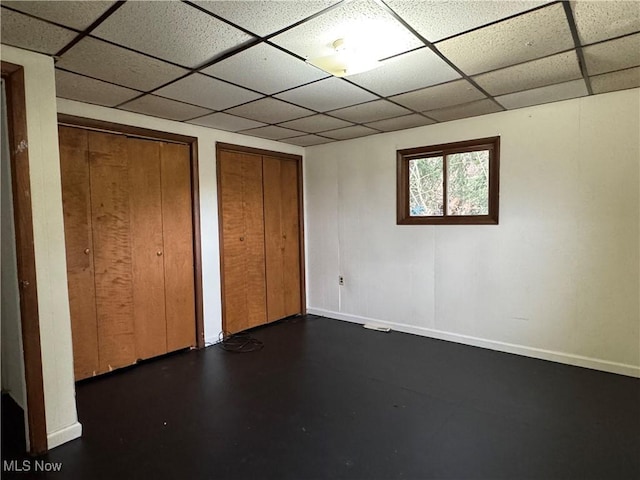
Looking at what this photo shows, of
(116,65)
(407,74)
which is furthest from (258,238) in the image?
(407,74)

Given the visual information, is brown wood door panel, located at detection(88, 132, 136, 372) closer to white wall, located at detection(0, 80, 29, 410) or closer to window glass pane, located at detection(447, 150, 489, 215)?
white wall, located at detection(0, 80, 29, 410)

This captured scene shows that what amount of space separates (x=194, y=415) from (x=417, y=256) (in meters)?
2.80

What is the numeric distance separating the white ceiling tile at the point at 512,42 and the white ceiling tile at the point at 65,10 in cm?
183

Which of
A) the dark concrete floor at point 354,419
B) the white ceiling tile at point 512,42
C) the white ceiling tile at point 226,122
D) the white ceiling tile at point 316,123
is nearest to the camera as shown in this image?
the white ceiling tile at point 512,42

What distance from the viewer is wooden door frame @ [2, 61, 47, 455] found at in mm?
2084

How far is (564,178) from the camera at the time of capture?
131 inches

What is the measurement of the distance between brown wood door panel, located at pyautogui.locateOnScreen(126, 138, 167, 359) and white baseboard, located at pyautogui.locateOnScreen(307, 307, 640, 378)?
2335 mm

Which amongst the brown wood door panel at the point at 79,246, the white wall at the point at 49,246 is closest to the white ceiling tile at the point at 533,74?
the white wall at the point at 49,246

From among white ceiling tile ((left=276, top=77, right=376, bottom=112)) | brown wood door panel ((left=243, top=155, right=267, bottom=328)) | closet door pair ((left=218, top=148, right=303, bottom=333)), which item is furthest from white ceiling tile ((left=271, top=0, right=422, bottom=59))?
brown wood door panel ((left=243, top=155, right=267, bottom=328))

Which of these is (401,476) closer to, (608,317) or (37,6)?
(608,317)

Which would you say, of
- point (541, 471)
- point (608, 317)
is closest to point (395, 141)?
point (608, 317)

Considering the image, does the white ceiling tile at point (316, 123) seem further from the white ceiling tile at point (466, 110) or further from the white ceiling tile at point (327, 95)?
the white ceiling tile at point (466, 110)

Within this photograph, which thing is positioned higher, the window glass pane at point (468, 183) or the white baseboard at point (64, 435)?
the window glass pane at point (468, 183)

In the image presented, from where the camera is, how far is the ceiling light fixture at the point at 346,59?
6.89 ft
